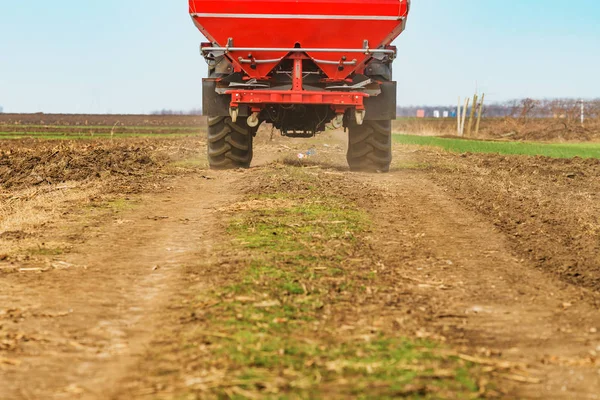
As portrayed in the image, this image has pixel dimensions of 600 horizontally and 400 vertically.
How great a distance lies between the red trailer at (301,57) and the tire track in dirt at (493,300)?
14.8ft

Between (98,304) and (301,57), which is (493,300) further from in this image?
(301,57)

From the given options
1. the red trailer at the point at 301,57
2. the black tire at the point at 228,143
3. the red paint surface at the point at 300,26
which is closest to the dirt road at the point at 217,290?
the red trailer at the point at 301,57

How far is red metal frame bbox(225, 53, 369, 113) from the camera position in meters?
14.3

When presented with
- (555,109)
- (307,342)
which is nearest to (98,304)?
(307,342)

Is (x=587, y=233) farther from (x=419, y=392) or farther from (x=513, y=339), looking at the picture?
(x=419, y=392)

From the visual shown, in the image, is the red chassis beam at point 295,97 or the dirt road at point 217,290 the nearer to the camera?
the dirt road at point 217,290

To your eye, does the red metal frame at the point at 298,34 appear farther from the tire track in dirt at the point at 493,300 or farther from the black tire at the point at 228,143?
the tire track in dirt at the point at 493,300

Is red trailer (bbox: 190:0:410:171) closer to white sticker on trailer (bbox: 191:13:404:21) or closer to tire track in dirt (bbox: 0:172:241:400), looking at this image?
white sticker on trailer (bbox: 191:13:404:21)

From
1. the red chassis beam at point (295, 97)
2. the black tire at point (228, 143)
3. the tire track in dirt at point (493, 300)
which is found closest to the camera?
the tire track in dirt at point (493, 300)

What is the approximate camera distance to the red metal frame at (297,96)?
1430cm

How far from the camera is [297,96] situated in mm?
14312

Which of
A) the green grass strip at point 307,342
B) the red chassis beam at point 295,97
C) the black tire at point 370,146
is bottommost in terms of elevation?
the green grass strip at point 307,342

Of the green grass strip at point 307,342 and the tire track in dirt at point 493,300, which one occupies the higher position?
the green grass strip at point 307,342

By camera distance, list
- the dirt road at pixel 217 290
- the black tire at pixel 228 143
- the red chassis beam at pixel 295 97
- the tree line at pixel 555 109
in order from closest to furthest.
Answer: the dirt road at pixel 217 290 → the red chassis beam at pixel 295 97 → the black tire at pixel 228 143 → the tree line at pixel 555 109
